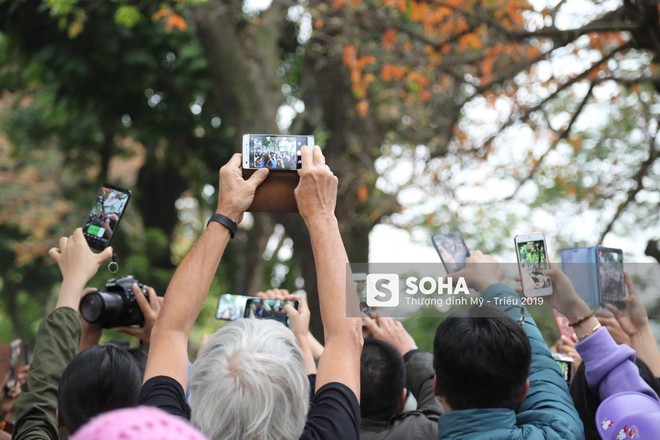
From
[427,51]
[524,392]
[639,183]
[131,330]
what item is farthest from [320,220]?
[427,51]

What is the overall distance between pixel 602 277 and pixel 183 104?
8150 mm

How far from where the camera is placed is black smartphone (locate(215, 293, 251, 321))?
3.45 m

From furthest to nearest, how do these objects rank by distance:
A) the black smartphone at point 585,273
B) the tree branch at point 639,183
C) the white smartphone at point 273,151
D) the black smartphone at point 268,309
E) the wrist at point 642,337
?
the tree branch at point 639,183, the black smartphone at point 268,309, the wrist at point 642,337, the black smartphone at point 585,273, the white smartphone at point 273,151

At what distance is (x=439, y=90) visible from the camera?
28.3 ft

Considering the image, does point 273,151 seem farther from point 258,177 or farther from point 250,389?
point 250,389

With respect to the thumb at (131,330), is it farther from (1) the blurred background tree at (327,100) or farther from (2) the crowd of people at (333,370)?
(1) the blurred background tree at (327,100)

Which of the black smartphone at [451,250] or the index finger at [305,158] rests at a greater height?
the index finger at [305,158]

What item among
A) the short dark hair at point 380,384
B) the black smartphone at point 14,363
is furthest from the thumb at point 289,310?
the black smartphone at point 14,363

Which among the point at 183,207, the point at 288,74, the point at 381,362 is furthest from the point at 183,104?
the point at 381,362

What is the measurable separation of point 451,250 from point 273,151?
79 centimetres

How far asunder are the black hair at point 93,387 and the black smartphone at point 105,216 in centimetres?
57

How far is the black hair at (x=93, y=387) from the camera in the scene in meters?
2.57

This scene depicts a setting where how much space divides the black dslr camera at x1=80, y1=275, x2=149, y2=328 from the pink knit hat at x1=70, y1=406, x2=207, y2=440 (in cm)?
208

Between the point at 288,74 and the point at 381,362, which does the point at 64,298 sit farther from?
the point at 288,74
